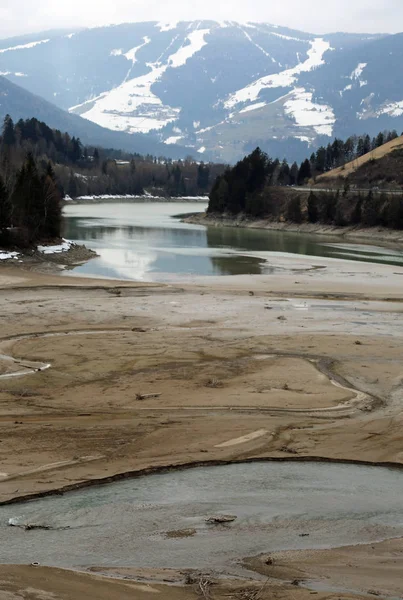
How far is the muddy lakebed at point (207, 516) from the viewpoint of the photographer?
962 centimetres

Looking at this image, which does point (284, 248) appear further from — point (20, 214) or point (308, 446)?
point (308, 446)

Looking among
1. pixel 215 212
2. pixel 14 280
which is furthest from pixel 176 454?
pixel 215 212

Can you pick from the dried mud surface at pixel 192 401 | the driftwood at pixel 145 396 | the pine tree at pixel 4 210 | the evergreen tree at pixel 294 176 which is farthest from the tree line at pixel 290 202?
the driftwood at pixel 145 396

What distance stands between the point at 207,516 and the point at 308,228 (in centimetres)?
10204

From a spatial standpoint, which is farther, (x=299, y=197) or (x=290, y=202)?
(x=299, y=197)

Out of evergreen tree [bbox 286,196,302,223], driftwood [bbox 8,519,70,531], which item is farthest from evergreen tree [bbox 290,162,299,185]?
driftwood [bbox 8,519,70,531]

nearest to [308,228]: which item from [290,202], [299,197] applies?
[290,202]

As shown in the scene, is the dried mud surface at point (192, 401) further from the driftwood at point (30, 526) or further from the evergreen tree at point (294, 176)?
the evergreen tree at point (294, 176)

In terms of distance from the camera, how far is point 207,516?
10836 mm

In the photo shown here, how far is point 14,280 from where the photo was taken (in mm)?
38938

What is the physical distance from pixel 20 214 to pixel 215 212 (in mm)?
79132

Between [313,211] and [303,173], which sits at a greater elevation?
[303,173]

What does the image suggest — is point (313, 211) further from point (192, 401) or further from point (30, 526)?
point (30, 526)

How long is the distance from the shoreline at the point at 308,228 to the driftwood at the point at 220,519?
275ft
